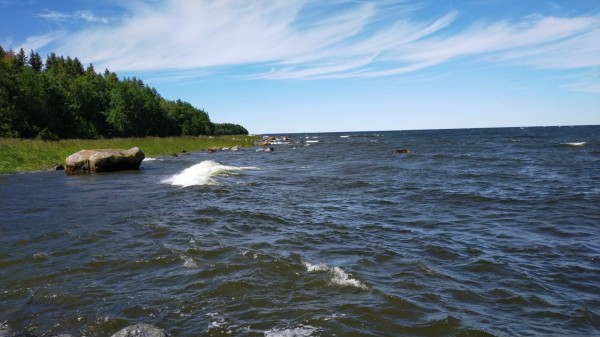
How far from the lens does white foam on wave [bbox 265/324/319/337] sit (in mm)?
5754

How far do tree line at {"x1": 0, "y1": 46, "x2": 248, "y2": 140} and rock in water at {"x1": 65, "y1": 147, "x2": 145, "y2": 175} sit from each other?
2444 centimetres

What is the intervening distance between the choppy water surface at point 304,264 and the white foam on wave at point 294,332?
3 cm

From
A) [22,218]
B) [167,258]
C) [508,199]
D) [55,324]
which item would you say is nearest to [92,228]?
[22,218]

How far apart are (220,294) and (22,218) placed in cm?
1034

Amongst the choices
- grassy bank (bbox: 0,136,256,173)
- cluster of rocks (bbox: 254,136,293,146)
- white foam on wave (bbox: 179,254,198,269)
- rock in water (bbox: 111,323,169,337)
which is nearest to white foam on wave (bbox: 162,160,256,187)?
grassy bank (bbox: 0,136,256,173)

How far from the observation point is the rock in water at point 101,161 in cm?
2770

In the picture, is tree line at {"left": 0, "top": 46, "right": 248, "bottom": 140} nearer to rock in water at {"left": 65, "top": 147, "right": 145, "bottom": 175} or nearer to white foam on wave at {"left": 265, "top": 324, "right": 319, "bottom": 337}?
rock in water at {"left": 65, "top": 147, "right": 145, "bottom": 175}

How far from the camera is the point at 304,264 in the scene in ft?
28.7

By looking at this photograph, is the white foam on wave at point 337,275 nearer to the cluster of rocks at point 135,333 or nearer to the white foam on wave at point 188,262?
the white foam on wave at point 188,262

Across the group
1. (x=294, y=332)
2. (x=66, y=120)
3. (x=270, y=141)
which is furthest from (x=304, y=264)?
(x=270, y=141)

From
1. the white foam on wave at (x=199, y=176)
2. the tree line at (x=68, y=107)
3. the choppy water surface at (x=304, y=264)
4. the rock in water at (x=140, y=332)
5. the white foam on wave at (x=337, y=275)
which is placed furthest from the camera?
the tree line at (x=68, y=107)

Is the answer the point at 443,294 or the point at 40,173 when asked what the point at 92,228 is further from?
the point at 40,173

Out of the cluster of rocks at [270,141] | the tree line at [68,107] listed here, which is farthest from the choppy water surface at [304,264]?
the cluster of rocks at [270,141]

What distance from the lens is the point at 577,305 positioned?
22.8ft
